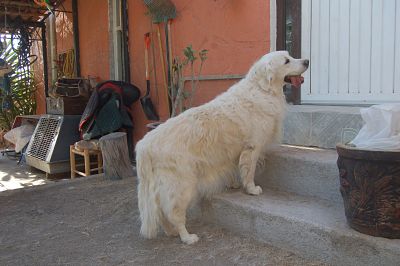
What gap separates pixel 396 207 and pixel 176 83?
4.34m

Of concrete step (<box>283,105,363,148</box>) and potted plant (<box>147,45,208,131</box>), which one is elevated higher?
potted plant (<box>147,45,208,131</box>)

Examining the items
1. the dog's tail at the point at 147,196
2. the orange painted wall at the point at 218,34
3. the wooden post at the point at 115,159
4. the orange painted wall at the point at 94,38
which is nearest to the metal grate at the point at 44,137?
the orange painted wall at the point at 94,38

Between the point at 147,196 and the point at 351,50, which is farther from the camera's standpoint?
the point at 351,50

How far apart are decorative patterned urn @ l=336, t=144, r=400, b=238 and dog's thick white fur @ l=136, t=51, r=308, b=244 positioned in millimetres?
1075

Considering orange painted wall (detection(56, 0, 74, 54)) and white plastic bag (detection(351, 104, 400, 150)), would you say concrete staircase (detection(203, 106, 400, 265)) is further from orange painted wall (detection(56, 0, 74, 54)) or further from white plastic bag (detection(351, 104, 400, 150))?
orange painted wall (detection(56, 0, 74, 54))

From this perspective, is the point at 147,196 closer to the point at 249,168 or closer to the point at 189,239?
the point at 189,239

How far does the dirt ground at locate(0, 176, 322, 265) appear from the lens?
9.64 feet

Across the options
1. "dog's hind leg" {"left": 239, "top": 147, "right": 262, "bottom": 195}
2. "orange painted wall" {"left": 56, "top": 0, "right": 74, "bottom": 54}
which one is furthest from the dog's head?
"orange painted wall" {"left": 56, "top": 0, "right": 74, "bottom": 54}

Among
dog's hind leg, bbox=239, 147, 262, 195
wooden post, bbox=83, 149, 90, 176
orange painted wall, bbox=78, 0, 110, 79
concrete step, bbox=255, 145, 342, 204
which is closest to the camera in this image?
concrete step, bbox=255, 145, 342, 204

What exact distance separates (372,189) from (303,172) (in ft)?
3.75

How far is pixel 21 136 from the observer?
910 centimetres

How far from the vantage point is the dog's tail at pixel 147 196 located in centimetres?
316

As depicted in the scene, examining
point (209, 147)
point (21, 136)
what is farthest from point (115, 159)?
point (21, 136)

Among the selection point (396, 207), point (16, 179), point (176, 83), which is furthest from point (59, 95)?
point (396, 207)
